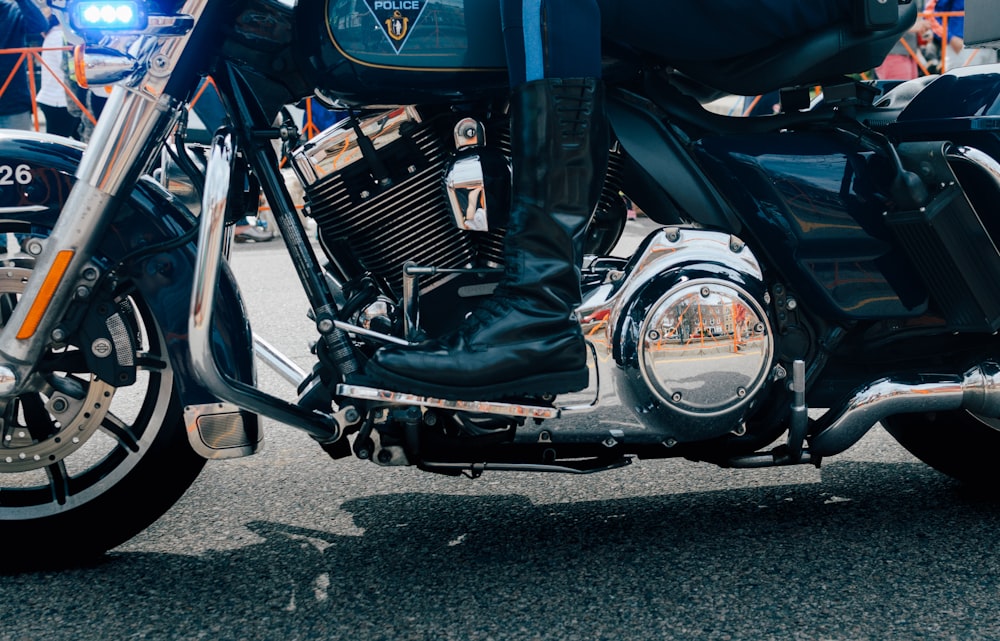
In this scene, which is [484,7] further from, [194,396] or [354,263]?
[194,396]

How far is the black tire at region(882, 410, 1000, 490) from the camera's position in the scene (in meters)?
2.82

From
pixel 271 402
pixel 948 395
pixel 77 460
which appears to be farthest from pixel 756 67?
pixel 77 460

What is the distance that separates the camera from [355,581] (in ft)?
7.80

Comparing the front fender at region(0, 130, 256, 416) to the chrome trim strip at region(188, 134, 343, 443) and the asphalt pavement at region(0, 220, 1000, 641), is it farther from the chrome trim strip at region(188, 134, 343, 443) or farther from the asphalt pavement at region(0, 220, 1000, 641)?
the asphalt pavement at region(0, 220, 1000, 641)

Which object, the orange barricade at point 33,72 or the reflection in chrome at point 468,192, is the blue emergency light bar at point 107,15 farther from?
the orange barricade at point 33,72

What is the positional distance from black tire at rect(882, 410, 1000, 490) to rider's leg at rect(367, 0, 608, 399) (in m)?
1.10

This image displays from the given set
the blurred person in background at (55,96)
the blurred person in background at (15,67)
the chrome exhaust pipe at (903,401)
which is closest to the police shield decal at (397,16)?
the chrome exhaust pipe at (903,401)

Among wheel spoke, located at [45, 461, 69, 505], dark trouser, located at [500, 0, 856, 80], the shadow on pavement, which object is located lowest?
the shadow on pavement

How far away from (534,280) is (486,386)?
8.9 inches

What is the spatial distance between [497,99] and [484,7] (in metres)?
0.20

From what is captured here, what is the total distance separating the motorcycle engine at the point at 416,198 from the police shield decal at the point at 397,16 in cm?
16

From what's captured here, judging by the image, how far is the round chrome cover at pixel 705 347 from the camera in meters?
2.35

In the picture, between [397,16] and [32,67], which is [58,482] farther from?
[32,67]

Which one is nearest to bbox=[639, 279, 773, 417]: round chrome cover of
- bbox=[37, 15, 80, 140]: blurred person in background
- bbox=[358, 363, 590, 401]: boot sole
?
bbox=[358, 363, 590, 401]: boot sole
